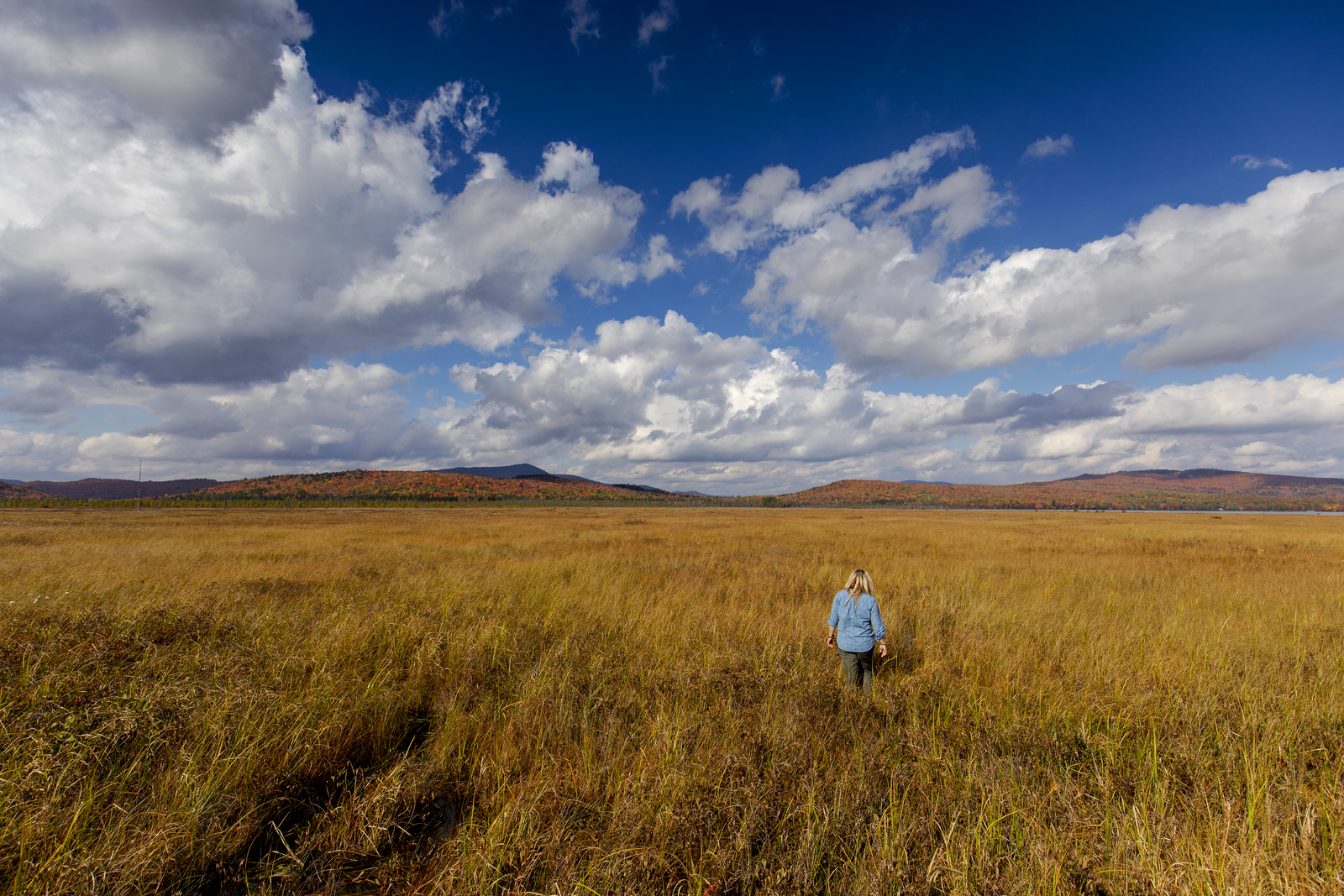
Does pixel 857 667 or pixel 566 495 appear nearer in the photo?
pixel 857 667

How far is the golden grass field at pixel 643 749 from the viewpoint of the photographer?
287 centimetres

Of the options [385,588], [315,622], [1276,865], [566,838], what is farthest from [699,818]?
[385,588]

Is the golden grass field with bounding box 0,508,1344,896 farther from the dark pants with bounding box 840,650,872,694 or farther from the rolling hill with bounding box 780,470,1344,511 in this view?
the rolling hill with bounding box 780,470,1344,511

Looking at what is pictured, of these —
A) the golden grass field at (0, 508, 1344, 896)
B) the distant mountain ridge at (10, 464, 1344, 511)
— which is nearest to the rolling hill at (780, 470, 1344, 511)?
the distant mountain ridge at (10, 464, 1344, 511)

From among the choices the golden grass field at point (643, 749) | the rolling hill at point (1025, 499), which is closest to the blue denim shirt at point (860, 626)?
the golden grass field at point (643, 749)

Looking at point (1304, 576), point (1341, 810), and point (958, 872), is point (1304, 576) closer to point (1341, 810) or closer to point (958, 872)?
point (1341, 810)

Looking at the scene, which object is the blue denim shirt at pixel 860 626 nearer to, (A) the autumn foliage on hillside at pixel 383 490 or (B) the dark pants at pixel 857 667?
(B) the dark pants at pixel 857 667

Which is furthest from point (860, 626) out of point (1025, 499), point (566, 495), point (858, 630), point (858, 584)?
point (1025, 499)

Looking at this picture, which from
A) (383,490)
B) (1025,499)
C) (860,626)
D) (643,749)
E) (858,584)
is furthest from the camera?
(1025,499)

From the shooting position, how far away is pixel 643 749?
3988 mm

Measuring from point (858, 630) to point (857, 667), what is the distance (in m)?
0.48

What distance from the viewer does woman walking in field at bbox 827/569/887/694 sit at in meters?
5.68

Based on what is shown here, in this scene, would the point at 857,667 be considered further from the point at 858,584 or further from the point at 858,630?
the point at 858,584

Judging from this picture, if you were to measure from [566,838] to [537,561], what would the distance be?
1210cm
